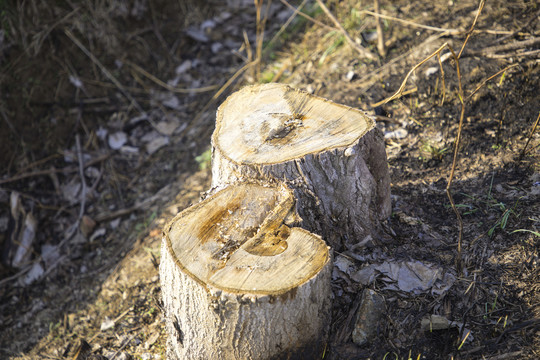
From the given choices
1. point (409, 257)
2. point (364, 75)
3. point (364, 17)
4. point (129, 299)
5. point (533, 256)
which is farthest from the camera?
point (364, 17)

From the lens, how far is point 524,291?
1858 millimetres

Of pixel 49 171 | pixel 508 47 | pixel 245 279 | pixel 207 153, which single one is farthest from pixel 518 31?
pixel 49 171

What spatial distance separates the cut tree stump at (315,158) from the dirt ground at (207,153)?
0.18 meters

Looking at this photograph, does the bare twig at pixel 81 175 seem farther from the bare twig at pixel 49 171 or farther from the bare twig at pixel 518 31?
the bare twig at pixel 518 31

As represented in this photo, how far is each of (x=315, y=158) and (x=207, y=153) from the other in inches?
68.9

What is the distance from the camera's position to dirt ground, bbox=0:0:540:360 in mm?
1963

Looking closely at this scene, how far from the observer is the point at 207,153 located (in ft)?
11.4

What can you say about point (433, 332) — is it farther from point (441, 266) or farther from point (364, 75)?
point (364, 75)

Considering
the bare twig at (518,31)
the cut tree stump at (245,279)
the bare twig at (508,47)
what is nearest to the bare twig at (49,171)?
the cut tree stump at (245,279)

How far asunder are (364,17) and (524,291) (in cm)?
282

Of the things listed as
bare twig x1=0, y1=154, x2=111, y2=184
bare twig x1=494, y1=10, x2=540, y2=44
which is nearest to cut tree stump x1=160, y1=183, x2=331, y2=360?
bare twig x1=494, y1=10, x2=540, y2=44

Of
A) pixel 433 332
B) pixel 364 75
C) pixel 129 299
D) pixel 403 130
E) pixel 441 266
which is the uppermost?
pixel 364 75

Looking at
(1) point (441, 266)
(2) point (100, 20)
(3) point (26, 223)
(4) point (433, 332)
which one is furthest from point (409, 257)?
(2) point (100, 20)

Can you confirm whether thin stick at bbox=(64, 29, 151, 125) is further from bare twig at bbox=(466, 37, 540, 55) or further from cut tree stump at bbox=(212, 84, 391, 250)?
bare twig at bbox=(466, 37, 540, 55)
